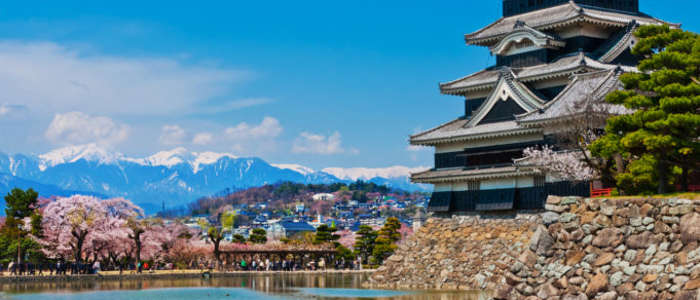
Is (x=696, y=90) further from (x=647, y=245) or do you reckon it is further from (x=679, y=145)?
(x=647, y=245)

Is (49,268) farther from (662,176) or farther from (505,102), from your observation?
(662,176)

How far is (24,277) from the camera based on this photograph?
5288 cm

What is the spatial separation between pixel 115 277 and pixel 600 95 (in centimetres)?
3124

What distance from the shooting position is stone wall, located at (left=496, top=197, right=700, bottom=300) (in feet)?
73.9

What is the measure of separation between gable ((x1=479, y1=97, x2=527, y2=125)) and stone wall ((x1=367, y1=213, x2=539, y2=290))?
421 centimetres

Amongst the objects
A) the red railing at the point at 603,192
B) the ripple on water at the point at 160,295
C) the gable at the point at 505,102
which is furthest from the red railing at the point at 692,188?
the ripple on water at the point at 160,295

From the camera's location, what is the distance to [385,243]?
72062 millimetres

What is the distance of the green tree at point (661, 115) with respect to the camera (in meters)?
25.7

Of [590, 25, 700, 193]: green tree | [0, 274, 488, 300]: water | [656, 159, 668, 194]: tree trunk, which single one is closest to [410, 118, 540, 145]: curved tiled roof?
[0, 274, 488, 300]: water

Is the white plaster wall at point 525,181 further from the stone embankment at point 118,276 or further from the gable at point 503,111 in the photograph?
the stone embankment at point 118,276

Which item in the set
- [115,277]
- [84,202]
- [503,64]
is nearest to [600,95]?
[503,64]

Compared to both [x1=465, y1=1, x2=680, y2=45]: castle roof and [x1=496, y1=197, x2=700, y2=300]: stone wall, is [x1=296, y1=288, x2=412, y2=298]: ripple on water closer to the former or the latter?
[x1=496, y1=197, x2=700, y2=300]: stone wall

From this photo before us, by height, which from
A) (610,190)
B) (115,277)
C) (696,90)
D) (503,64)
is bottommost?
(115,277)

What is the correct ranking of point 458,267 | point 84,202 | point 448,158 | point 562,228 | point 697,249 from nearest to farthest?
point 697,249 < point 562,228 < point 458,267 < point 448,158 < point 84,202
